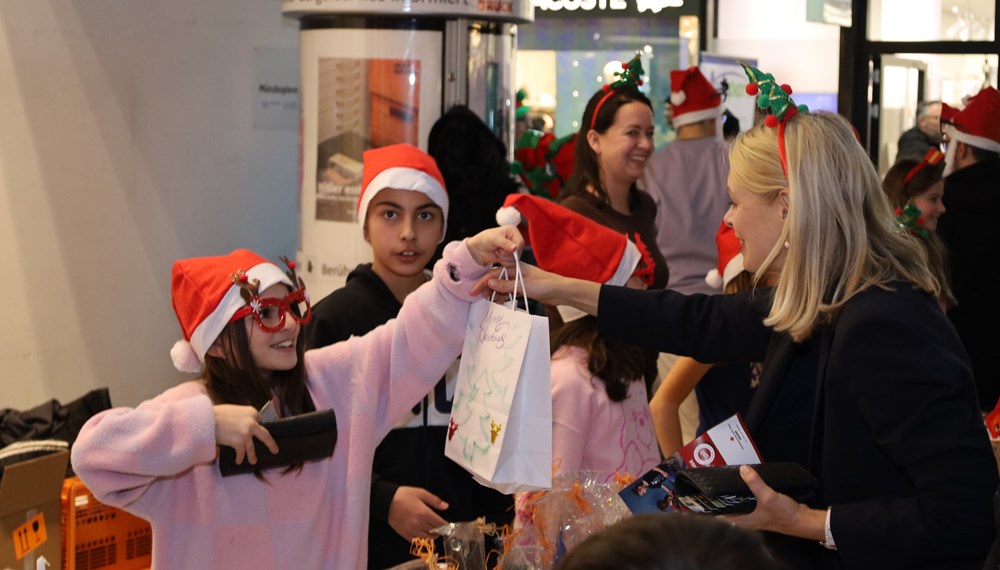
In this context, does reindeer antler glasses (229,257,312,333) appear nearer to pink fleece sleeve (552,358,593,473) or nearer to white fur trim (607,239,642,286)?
pink fleece sleeve (552,358,593,473)

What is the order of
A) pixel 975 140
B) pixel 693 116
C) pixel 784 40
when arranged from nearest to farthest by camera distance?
pixel 975 140 → pixel 693 116 → pixel 784 40

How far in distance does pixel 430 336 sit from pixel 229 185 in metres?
2.78

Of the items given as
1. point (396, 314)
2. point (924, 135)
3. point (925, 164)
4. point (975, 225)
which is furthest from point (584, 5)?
point (396, 314)

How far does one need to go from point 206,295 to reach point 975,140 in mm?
4030

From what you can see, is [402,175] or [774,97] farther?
[402,175]

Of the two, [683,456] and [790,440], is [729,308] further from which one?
[683,456]

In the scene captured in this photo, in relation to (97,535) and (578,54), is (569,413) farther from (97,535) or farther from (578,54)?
(578,54)

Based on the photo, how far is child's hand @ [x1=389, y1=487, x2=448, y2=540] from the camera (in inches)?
107

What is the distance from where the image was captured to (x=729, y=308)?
2.53m

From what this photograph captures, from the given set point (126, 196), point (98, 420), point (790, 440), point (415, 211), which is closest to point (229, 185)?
point (126, 196)

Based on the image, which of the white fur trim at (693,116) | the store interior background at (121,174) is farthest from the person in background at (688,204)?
the store interior background at (121,174)

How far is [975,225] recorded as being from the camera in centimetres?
525

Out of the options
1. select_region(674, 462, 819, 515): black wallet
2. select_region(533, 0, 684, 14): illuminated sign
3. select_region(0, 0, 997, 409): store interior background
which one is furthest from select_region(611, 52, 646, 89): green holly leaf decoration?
select_region(533, 0, 684, 14): illuminated sign

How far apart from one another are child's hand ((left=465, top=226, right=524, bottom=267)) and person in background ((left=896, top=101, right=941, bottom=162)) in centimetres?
604
